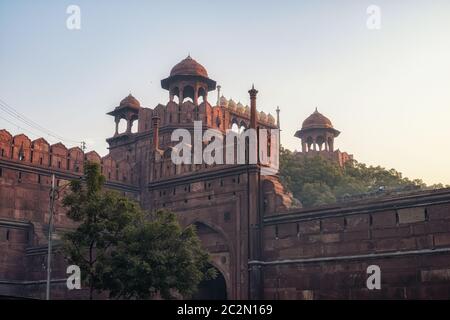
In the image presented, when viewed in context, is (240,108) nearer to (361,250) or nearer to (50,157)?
(50,157)

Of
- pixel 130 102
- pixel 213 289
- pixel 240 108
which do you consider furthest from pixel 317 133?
pixel 213 289

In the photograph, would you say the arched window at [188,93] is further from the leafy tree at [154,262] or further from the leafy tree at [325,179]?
the leafy tree at [154,262]

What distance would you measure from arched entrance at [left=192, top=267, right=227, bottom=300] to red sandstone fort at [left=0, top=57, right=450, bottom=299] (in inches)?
1.8

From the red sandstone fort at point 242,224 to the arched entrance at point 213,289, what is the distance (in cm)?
5

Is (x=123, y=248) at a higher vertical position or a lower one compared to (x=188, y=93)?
lower

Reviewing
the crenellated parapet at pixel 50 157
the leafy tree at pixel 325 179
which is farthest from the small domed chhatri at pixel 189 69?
the leafy tree at pixel 325 179

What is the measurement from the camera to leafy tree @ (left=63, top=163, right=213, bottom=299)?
806 inches

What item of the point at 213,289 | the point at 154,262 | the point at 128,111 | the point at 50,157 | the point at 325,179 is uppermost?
the point at 128,111

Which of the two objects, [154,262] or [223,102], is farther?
[223,102]

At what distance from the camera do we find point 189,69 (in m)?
40.1

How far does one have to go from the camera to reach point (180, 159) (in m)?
30.7

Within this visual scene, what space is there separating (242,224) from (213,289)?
185 inches
